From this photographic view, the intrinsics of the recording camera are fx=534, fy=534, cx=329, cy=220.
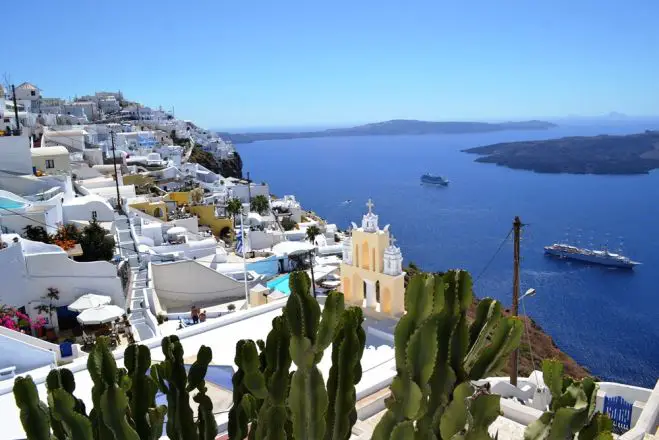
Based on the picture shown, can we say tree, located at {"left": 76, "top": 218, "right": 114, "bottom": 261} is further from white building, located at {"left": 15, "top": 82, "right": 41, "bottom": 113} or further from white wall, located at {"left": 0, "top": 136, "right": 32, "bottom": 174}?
white building, located at {"left": 15, "top": 82, "right": 41, "bottom": 113}

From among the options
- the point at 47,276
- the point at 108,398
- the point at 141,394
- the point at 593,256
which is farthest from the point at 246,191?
the point at 108,398

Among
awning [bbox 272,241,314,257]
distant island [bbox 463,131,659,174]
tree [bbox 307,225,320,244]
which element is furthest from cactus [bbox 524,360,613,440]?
distant island [bbox 463,131,659,174]

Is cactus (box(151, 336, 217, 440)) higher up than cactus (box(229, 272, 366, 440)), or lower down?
lower down

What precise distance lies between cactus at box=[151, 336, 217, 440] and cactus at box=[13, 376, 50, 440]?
3.10 ft

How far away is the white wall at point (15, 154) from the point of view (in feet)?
76.9

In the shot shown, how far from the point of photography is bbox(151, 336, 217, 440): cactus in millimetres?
4234

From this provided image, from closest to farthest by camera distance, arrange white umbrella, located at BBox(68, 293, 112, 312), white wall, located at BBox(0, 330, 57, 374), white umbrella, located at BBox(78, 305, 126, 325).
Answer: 1. white wall, located at BBox(0, 330, 57, 374)
2. white umbrella, located at BBox(78, 305, 126, 325)
3. white umbrella, located at BBox(68, 293, 112, 312)

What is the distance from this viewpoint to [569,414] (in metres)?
3.02

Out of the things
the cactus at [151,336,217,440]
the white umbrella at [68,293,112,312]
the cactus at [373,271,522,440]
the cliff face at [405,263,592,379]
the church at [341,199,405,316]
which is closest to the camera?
the cactus at [373,271,522,440]

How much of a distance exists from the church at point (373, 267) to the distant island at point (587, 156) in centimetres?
12080

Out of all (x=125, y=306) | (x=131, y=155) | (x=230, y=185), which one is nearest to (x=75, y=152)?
(x=131, y=155)

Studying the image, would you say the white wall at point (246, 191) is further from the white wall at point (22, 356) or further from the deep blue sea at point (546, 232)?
the white wall at point (22, 356)

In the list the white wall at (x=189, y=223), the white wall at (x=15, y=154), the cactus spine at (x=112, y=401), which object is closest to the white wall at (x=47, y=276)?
the white wall at (x=15, y=154)

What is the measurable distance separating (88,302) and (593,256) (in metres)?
44.3
